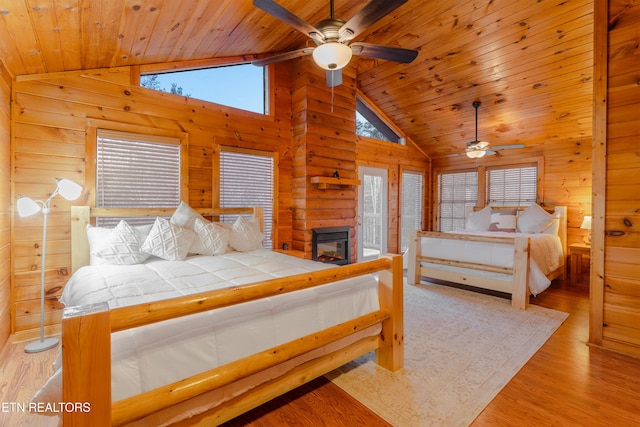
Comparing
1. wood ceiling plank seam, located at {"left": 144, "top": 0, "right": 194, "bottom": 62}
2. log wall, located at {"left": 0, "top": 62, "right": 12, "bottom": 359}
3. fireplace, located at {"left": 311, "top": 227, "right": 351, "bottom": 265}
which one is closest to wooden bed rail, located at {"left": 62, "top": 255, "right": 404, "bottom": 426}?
log wall, located at {"left": 0, "top": 62, "right": 12, "bottom": 359}

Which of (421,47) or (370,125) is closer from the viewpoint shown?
(421,47)

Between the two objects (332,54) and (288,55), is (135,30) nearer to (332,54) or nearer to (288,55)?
(288,55)

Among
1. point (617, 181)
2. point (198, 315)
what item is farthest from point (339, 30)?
point (617, 181)

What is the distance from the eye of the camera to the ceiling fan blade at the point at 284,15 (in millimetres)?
1963

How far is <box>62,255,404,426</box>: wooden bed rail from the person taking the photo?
38.0 inches

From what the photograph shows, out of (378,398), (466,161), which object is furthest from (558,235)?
(378,398)

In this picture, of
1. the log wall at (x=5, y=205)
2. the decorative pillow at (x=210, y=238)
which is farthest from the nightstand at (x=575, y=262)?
the log wall at (x=5, y=205)

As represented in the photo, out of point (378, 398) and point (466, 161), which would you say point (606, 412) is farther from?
point (466, 161)

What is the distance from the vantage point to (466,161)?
6.48 m

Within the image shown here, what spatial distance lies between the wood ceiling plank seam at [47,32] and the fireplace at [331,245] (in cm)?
330

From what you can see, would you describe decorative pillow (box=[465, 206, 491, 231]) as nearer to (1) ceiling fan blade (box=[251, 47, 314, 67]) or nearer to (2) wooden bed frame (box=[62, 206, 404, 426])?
(2) wooden bed frame (box=[62, 206, 404, 426])

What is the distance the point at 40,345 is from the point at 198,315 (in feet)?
7.08

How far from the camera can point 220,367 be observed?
4.41 ft

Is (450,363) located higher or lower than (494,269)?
lower
